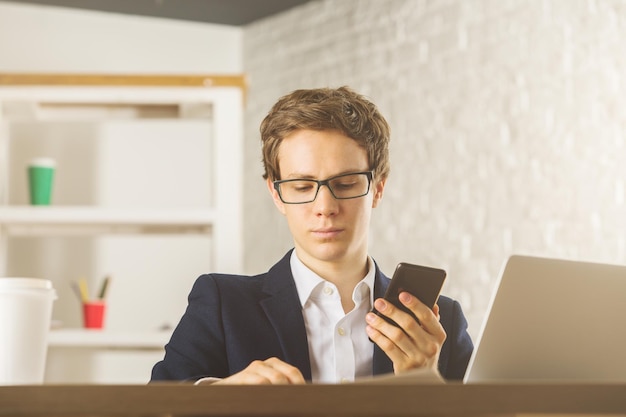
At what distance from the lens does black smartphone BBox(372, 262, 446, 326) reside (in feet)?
4.68

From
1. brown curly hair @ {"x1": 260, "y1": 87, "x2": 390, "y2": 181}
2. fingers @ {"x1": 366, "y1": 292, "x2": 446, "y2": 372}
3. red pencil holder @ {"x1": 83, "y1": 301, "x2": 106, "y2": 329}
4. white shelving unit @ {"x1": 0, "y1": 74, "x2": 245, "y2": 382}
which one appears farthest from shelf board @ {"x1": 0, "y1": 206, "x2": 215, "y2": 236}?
fingers @ {"x1": 366, "y1": 292, "x2": 446, "y2": 372}

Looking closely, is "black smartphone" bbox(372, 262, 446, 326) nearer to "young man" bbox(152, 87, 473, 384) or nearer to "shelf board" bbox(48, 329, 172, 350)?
"young man" bbox(152, 87, 473, 384)

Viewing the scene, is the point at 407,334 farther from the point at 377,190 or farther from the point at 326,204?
the point at 377,190

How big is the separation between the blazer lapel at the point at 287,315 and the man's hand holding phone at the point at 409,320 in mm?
241

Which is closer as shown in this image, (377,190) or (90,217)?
(377,190)

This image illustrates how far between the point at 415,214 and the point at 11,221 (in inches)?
63.6

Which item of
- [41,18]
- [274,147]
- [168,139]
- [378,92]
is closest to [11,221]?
[168,139]

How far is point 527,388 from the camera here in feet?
3.07

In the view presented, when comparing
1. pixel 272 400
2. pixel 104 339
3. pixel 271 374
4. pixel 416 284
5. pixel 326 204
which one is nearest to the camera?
pixel 272 400

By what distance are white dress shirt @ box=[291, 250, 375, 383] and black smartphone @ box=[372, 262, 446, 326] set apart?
0.77 feet

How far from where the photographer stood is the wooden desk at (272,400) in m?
0.90

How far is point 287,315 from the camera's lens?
171cm

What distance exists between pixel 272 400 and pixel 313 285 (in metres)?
0.82

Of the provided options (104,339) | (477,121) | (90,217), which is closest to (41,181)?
(90,217)
